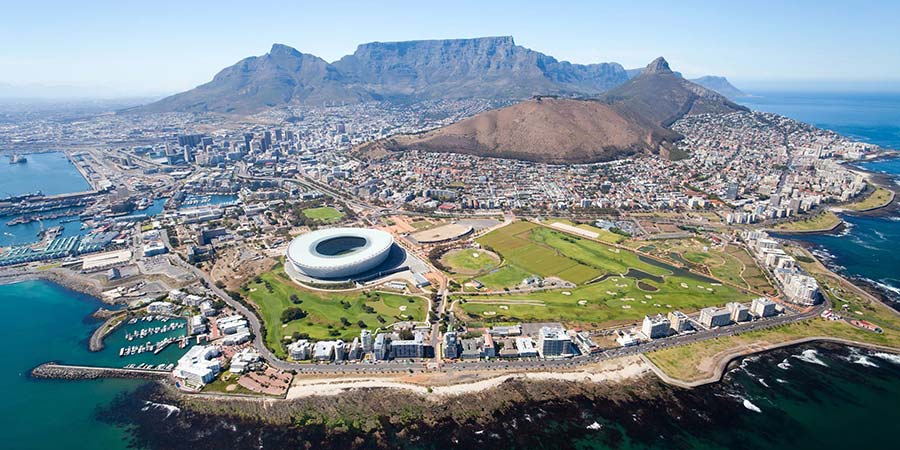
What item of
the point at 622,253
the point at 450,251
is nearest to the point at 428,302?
the point at 450,251

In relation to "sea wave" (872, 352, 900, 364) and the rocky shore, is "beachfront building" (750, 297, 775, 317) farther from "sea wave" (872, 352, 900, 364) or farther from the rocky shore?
the rocky shore

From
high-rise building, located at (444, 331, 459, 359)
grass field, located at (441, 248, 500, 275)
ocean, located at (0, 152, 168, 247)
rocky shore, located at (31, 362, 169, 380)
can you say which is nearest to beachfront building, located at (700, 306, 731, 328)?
grass field, located at (441, 248, 500, 275)

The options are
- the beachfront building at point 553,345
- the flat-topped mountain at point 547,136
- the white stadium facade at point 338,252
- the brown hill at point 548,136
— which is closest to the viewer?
the beachfront building at point 553,345

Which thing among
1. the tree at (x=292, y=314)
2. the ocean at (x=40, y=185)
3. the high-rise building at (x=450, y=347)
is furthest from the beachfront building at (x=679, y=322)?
the ocean at (x=40, y=185)

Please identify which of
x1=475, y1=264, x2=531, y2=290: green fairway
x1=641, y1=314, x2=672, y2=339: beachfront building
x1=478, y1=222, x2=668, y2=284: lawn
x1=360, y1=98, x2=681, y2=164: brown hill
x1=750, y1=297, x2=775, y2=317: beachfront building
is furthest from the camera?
x1=360, y1=98, x2=681, y2=164: brown hill

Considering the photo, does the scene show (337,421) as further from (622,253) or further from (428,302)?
(622,253)

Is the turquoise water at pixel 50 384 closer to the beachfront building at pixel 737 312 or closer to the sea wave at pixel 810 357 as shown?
the beachfront building at pixel 737 312

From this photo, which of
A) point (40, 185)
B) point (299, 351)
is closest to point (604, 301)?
point (299, 351)
